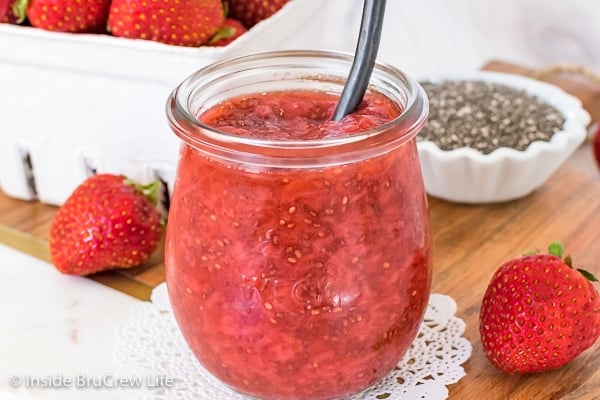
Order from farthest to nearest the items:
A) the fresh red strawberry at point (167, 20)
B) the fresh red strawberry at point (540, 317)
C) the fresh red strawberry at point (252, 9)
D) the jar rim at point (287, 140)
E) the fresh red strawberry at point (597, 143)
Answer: the fresh red strawberry at point (597, 143) → the fresh red strawberry at point (252, 9) → the fresh red strawberry at point (167, 20) → the fresh red strawberry at point (540, 317) → the jar rim at point (287, 140)

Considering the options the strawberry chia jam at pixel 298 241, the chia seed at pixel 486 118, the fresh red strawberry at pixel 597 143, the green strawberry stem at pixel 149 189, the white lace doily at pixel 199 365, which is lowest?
the fresh red strawberry at pixel 597 143

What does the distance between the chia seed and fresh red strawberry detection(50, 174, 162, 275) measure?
1.31 ft

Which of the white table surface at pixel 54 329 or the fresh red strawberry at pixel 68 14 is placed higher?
the fresh red strawberry at pixel 68 14

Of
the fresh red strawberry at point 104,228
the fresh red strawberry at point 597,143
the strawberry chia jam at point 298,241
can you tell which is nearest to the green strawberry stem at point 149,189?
the fresh red strawberry at point 104,228

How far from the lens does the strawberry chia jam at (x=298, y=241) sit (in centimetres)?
70

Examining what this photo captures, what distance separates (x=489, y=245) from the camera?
106 centimetres

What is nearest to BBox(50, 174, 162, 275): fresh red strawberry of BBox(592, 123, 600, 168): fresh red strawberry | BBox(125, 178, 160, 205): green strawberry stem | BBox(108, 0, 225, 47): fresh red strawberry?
BBox(125, 178, 160, 205): green strawberry stem

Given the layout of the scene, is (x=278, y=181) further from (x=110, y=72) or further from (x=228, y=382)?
(x=110, y=72)

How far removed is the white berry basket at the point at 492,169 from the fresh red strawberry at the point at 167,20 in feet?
1.02

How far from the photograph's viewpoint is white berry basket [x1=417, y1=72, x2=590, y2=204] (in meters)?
1.11

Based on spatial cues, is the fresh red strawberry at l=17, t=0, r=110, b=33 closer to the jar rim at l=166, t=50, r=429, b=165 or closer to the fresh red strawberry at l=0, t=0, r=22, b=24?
the fresh red strawberry at l=0, t=0, r=22, b=24

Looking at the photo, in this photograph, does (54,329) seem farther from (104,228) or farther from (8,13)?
(8,13)

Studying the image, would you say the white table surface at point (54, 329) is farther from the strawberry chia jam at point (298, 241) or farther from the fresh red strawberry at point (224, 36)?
the fresh red strawberry at point (224, 36)

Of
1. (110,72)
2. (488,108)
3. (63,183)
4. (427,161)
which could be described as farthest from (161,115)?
(488,108)
